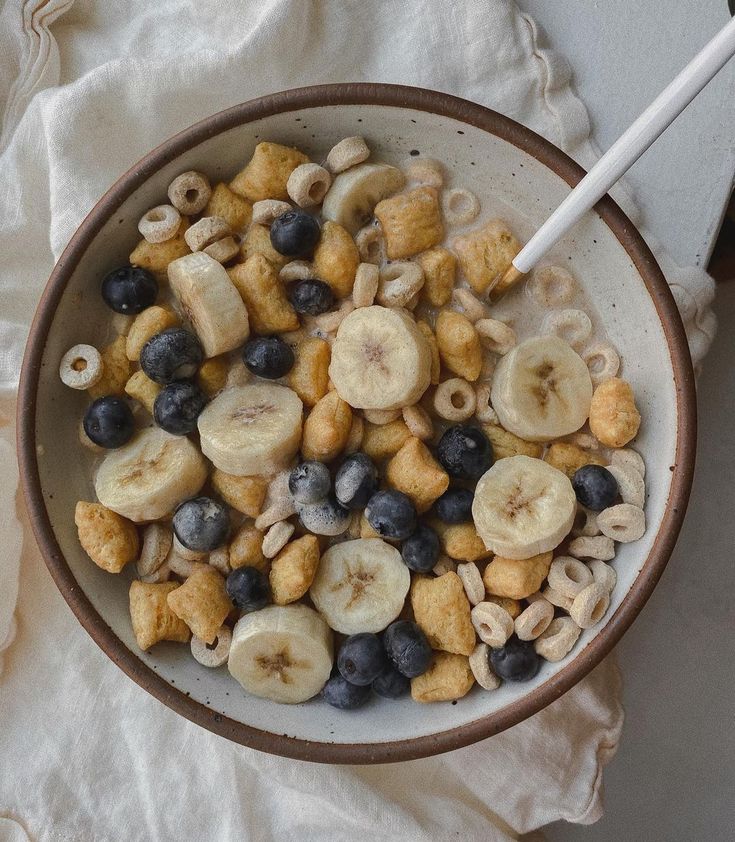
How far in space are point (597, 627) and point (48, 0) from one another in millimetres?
837

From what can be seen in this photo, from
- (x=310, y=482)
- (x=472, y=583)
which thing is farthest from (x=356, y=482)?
(x=472, y=583)

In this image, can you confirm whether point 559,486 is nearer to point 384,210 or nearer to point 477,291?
point 477,291

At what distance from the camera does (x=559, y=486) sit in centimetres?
80

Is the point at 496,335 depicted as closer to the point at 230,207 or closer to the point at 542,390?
the point at 542,390

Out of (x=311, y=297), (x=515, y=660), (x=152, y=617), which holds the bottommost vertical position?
(x=152, y=617)

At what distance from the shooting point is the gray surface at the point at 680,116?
2.89 feet

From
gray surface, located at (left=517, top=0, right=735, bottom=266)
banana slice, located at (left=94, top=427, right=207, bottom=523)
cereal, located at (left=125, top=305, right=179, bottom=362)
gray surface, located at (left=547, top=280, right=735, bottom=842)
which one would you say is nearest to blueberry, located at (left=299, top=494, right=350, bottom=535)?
banana slice, located at (left=94, top=427, right=207, bottom=523)

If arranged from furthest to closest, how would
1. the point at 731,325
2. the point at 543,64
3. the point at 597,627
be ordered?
the point at 731,325 < the point at 543,64 < the point at 597,627

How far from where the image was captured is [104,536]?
2.70ft

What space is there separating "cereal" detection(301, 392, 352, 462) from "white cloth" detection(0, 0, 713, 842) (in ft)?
1.10

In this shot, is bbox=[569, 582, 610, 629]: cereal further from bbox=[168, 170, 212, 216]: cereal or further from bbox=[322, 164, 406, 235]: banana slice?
bbox=[168, 170, 212, 216]: cereal

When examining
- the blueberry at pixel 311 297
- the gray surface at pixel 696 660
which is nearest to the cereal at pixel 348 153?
the blueberry at pixel 311 297

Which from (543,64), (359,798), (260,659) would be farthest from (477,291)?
(359,798)

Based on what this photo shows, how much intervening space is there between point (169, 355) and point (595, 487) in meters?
0.40
